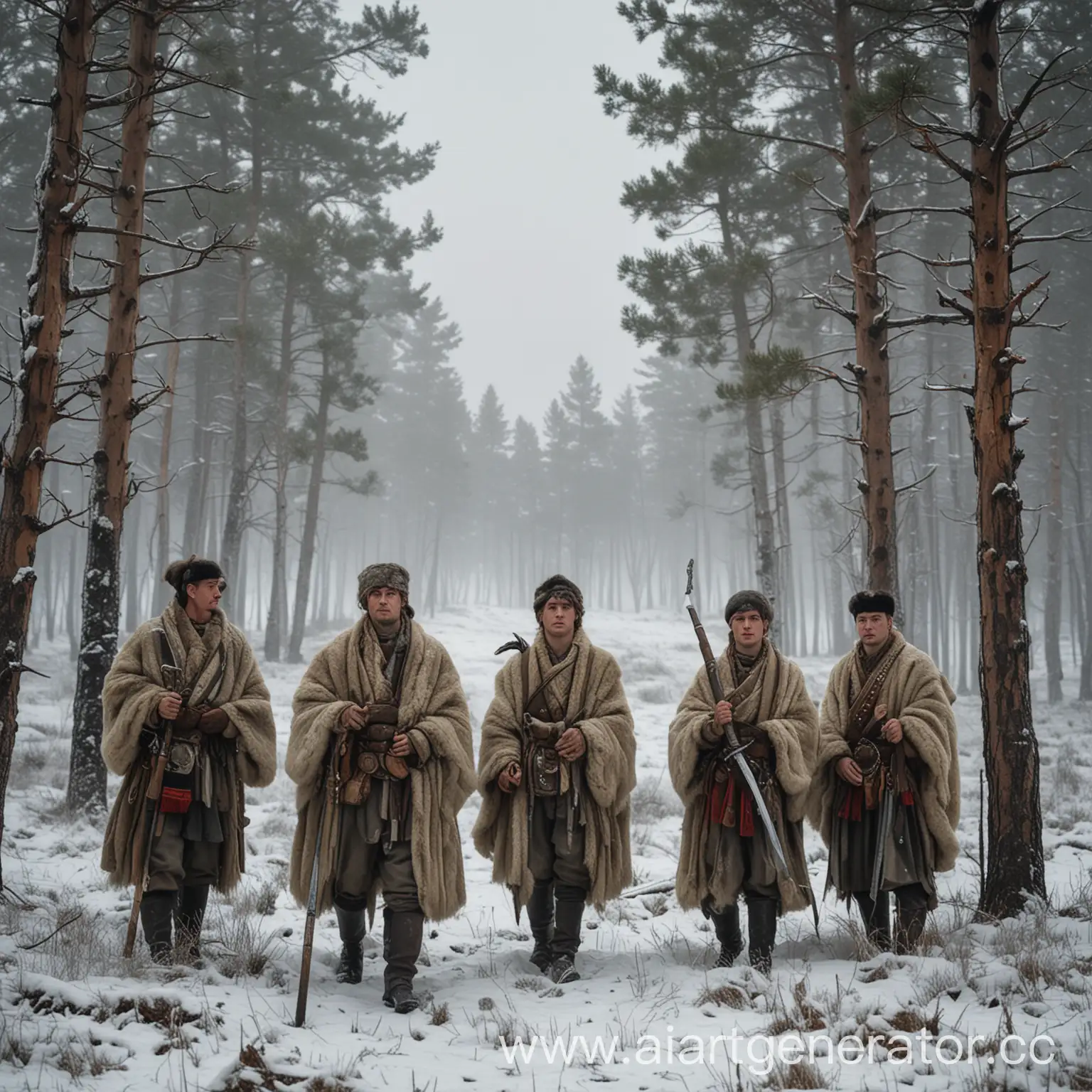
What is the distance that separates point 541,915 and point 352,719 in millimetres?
1883

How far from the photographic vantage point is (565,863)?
5.20 metres

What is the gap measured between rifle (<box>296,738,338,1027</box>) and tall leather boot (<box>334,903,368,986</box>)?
0.19 m

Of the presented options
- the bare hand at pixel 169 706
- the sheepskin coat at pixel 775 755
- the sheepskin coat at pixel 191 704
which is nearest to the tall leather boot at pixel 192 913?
the sheepskin coat at pixel 191 704

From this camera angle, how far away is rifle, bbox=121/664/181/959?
15.5ft

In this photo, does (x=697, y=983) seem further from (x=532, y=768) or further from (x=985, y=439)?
(x=985, y=439)

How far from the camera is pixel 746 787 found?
516 cm

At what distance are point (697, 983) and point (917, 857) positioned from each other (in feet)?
5.30

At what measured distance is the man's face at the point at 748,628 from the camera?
539 cm

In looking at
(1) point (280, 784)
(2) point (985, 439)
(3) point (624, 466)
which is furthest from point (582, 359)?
(2) point (985, 439)

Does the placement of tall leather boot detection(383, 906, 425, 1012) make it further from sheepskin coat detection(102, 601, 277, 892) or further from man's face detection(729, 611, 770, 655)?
man's face detection(729, 611, 770, 655)

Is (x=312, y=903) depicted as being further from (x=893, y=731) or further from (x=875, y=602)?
(x=875, y=602)

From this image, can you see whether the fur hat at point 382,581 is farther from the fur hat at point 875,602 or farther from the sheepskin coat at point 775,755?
the fur hat at point 875,602

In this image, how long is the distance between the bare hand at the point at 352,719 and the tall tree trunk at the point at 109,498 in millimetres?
4484

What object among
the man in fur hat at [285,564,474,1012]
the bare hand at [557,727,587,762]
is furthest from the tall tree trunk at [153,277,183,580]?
the bare hand at [557,727,587,762]
